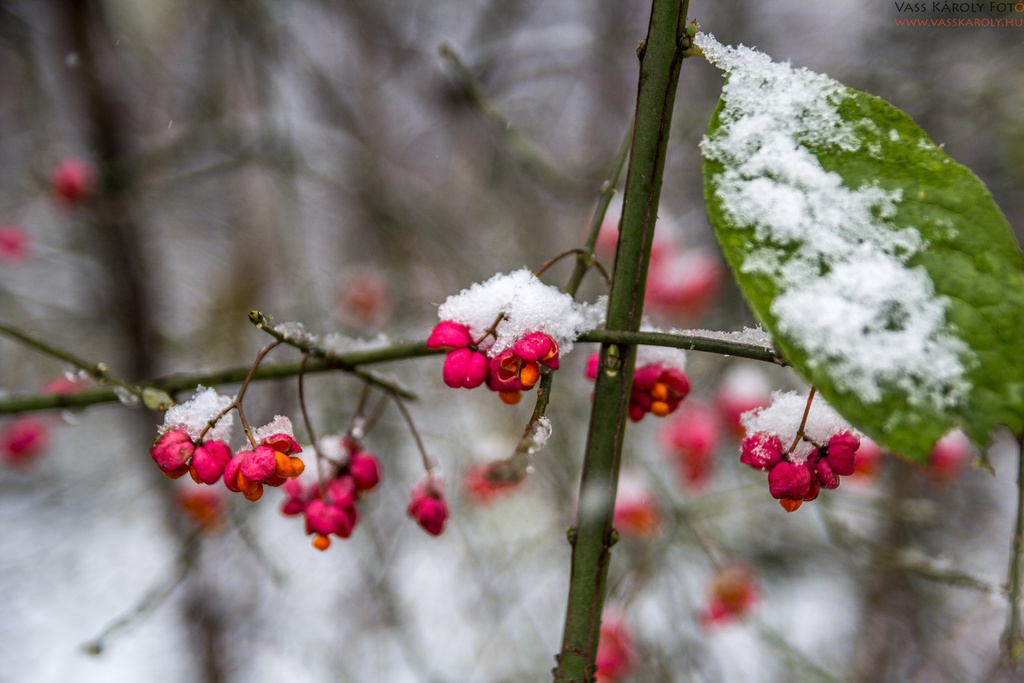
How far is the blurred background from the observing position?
295cm

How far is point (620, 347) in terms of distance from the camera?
71 cm

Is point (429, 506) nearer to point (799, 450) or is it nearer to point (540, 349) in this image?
point (540, 349)

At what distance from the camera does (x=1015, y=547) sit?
0.78 m

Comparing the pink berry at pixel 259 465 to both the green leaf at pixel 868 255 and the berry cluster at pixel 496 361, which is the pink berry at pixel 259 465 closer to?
the berry cluster at pixel 496 361

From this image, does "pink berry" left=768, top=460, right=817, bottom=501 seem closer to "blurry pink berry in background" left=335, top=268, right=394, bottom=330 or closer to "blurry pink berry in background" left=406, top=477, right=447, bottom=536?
"blurry pink berry in background" left=406, top=477, right=447, bottom=536

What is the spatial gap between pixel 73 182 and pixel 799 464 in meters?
2.86

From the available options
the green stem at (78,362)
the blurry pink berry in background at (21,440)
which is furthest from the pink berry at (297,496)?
the blurry pink berry in background at (21,440)

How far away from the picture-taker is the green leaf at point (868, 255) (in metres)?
0.54

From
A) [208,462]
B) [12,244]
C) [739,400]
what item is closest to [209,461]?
[208,462]

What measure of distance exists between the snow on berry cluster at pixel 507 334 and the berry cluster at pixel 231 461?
26 cm

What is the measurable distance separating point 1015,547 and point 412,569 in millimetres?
3480

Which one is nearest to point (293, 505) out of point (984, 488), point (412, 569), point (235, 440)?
point (235, 440)

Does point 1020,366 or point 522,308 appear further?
point 522,308

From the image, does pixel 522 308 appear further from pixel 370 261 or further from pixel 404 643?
pixel 370 261
